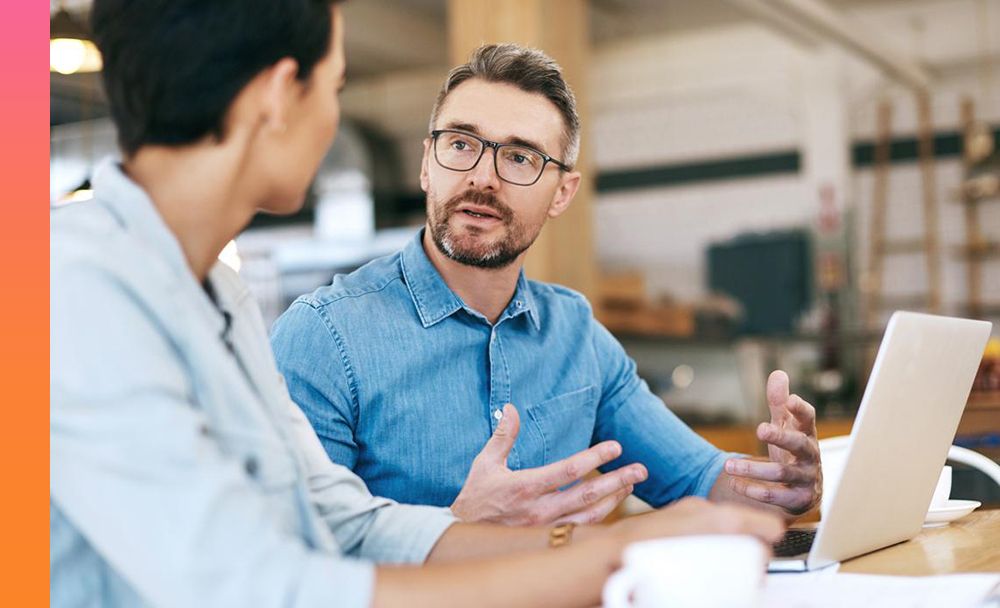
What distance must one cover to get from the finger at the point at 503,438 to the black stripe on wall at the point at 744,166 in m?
7.83

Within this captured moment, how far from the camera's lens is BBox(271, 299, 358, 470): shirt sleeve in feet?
5.45

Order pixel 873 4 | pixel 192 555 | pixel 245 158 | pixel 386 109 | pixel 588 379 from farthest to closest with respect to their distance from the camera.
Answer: pixel 386 109 < pixel 873 4 < pixel 588 379 < pixel 245 158 < pixel 192 555

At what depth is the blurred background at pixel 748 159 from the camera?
27.1ft

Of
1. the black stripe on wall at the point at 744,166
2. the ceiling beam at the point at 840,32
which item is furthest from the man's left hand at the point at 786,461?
the black stripe on wall at the point at 744,166

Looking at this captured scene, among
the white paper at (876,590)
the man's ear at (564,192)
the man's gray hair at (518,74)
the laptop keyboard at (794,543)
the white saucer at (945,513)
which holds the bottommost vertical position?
the white saucer at (945,513)

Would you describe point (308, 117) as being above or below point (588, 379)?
above

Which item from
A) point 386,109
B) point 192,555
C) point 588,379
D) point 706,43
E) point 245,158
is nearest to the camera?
point 192,555

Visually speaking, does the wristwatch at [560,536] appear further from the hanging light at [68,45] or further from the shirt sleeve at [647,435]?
the hanging light at [68,45]

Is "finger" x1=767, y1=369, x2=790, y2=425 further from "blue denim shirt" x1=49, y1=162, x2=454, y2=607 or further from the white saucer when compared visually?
"blue denim shirt" x1=49, y1=162, x2=454, y2=607

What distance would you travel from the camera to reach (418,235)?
1928mm

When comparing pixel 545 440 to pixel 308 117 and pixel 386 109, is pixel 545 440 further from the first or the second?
pixel 386 109

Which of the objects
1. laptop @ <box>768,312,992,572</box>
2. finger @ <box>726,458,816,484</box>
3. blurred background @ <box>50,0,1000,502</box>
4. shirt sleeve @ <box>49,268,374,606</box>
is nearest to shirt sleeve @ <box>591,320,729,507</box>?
finger @ <box>726,458,816,484</box>

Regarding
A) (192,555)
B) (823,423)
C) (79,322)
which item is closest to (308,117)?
(79,322)

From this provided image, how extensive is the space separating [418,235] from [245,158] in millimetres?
958
